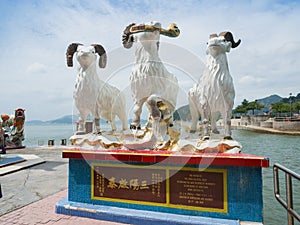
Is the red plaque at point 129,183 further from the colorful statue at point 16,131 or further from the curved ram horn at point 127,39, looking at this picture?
the colorful statue at point 16,131

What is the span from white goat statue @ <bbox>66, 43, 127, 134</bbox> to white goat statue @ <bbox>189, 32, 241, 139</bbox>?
1.53 m

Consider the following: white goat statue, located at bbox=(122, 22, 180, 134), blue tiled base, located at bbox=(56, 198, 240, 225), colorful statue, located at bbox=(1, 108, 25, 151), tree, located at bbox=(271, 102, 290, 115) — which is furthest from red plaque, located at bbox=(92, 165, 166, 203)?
tree, located at bbox=(271, 102, 290, 115)

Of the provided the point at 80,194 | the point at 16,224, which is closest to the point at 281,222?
the point at 80,194

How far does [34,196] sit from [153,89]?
8.57 ft

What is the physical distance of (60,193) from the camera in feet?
13.0

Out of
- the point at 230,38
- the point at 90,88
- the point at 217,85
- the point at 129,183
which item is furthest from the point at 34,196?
the point at 230,38

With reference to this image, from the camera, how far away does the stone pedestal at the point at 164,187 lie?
8.21 feet

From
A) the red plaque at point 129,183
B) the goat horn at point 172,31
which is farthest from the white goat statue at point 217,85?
the red plaque at point 129,183

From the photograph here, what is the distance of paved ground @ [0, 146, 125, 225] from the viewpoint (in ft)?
9.52

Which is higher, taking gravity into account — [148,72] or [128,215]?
[148,72]

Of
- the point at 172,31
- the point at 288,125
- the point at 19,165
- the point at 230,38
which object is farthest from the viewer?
the point at 288,125

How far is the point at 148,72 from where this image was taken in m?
3.40

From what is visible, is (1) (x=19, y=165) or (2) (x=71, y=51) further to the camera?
(1) (x=19, y=165)

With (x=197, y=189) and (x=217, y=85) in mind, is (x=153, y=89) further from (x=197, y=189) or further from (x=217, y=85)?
(x=197, y=189)
